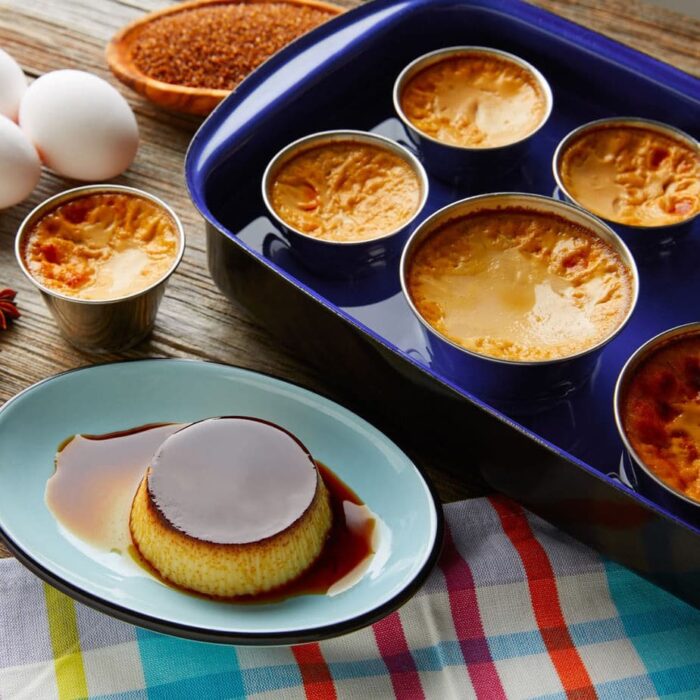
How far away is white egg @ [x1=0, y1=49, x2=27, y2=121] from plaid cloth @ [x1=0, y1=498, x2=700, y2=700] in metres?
1.04

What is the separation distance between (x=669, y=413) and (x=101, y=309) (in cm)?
96

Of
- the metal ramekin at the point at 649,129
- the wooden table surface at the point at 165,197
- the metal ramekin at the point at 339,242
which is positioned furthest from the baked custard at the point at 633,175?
the wooden table surface at the point at 165,197

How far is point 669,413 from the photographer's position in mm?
1578

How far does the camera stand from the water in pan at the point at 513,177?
Answer: 1709 millimetres

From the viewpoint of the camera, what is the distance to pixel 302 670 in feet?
4.76

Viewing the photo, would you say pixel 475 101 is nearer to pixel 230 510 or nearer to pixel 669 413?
pixel 669 413

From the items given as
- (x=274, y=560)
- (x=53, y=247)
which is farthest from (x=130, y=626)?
(x=53, y=247)

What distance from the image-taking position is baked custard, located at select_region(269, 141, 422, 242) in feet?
6.14

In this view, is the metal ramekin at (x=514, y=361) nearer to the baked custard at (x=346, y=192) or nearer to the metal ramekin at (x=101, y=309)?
the baked custard at (x=346, y=192)

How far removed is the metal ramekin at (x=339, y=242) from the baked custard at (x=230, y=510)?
0.42 m

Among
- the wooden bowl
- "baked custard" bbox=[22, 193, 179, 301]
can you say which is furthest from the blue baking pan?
the wooden bowl

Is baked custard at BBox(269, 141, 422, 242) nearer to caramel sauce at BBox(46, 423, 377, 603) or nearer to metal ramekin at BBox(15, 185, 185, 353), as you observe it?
metal ramekin at BBox(15, 185, 185, 353)

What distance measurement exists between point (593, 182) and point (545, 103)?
0.80 ft

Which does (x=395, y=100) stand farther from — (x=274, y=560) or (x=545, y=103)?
(x=274, y=560)
